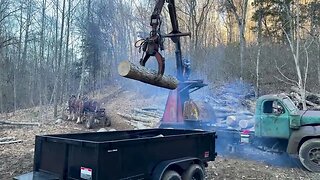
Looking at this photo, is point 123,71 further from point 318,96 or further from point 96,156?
point 318,96

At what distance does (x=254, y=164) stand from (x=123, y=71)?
17.5 ft

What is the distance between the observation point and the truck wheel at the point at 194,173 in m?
5.68

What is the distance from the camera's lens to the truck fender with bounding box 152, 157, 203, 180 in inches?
196

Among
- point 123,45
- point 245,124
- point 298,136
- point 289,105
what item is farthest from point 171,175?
point 123,45

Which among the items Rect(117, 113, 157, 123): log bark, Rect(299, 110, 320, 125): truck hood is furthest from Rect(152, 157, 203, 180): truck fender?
Rect(117, 113, 157, 123): log bark

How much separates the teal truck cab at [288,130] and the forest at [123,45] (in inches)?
384

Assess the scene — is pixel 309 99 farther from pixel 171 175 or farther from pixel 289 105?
pixel 171 175

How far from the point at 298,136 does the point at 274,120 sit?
2.66 ft

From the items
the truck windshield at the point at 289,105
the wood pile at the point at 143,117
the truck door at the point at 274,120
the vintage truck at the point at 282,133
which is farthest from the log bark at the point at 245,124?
the wood pile at the point at 143,117

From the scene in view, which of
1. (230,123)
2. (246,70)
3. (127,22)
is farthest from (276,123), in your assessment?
(127,22)

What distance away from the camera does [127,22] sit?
109 ft

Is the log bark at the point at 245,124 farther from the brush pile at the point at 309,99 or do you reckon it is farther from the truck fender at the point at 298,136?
A: the brush pile at the point at 309,99

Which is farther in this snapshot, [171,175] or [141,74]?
[141,74]

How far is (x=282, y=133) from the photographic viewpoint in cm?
884
